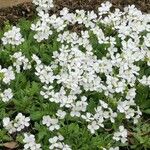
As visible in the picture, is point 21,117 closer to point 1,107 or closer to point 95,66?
point 1,107

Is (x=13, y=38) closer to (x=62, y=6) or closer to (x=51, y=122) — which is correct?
(x=51, y=122)

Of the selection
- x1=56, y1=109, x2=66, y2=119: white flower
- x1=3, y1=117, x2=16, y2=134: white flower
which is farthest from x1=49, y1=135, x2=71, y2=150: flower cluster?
x1=3, y1=117, x2=16, y2=134: white flower

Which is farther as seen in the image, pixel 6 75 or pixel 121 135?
pixel 6 75

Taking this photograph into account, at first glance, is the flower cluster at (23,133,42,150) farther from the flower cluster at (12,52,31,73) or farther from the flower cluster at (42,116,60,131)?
the flower cluster at (12,52,31,73)

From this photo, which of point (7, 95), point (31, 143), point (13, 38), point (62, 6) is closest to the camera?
point (31, 143)

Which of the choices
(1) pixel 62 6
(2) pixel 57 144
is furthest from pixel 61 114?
(1) pixel 62 6

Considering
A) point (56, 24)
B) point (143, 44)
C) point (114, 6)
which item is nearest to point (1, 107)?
point (56, 24)
